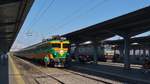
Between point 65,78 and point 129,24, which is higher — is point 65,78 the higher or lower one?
the lower one

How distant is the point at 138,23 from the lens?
30.2m

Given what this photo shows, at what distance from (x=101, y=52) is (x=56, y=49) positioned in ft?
80.7

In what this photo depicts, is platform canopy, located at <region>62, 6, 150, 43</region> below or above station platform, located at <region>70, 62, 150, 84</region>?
above

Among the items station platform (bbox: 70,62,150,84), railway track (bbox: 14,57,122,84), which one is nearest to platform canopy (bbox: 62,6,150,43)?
station platform (bbox: 70,62,150,84)

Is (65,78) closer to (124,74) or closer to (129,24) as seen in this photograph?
(124,74)

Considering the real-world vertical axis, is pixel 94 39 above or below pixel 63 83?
above

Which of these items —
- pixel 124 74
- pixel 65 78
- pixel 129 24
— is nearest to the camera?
pixel 65 78

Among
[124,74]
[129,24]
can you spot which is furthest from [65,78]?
[129,24]

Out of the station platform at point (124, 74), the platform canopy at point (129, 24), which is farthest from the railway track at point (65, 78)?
the platform canopy at point (129, 24)

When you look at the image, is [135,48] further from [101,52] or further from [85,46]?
[85,46]

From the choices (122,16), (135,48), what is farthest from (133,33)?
(135,48)

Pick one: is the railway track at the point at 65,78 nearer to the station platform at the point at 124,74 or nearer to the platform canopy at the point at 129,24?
the station platform at the point at 124,74

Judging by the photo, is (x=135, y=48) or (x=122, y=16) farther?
(x=135, y=48)

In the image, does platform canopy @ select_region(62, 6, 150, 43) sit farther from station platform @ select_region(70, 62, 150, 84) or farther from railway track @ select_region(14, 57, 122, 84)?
railway track @ select_region(14, 57, 122, 84)
